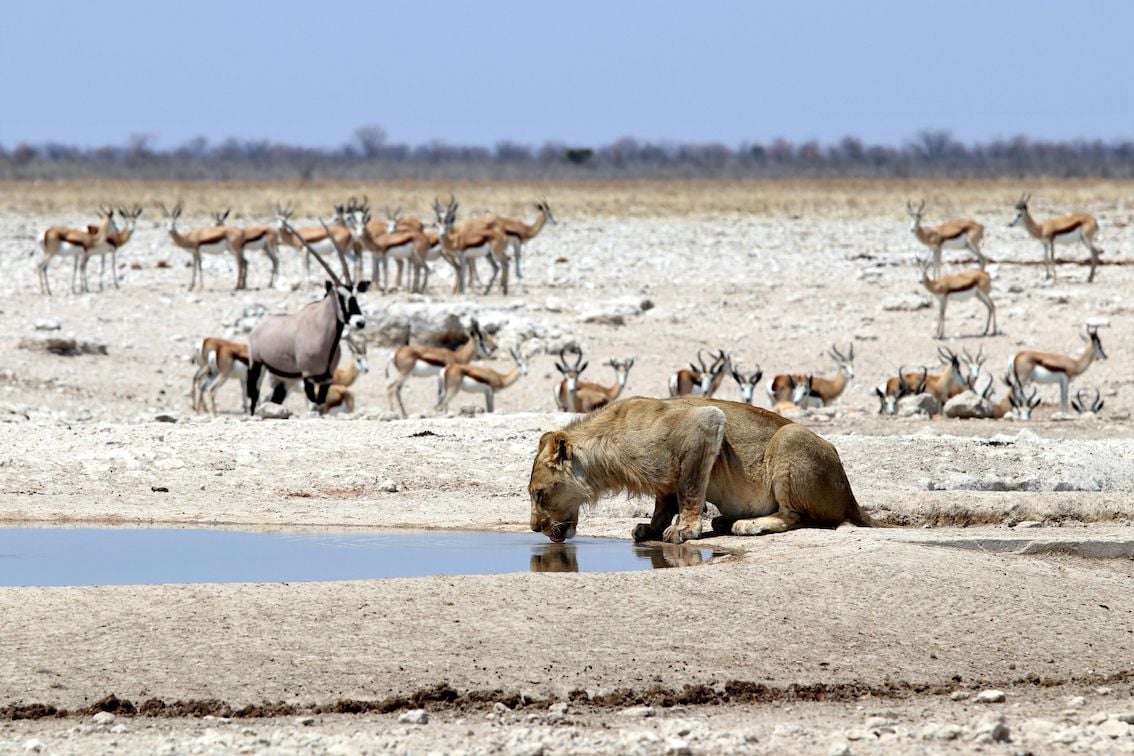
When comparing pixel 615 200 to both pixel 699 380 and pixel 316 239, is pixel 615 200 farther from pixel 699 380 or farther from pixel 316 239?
pixel 699 380

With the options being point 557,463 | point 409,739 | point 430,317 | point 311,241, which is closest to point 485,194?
point 311,241

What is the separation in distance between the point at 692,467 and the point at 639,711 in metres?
3.06

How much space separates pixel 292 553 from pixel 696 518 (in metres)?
1.98

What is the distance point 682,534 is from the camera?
8.34m

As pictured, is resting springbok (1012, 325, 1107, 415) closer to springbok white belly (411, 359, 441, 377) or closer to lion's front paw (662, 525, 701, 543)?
springbok white belly (411, 359, 441, 377)

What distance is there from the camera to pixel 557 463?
27.4 feet

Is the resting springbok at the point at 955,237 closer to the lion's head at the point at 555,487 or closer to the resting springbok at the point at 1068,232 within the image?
the resting springbok at the point at 1068,232

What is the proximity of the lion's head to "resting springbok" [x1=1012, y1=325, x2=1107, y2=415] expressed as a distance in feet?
38.5

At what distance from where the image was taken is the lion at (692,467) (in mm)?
8312

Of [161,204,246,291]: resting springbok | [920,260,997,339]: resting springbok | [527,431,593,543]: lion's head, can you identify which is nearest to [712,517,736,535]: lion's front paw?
[527,431,593,543]: lion's head

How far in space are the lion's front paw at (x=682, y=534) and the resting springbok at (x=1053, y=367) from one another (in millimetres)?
11550

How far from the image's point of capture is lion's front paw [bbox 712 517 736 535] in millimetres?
8680

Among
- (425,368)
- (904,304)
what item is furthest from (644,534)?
(904,304)

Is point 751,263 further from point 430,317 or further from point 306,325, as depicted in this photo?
point 306,325
